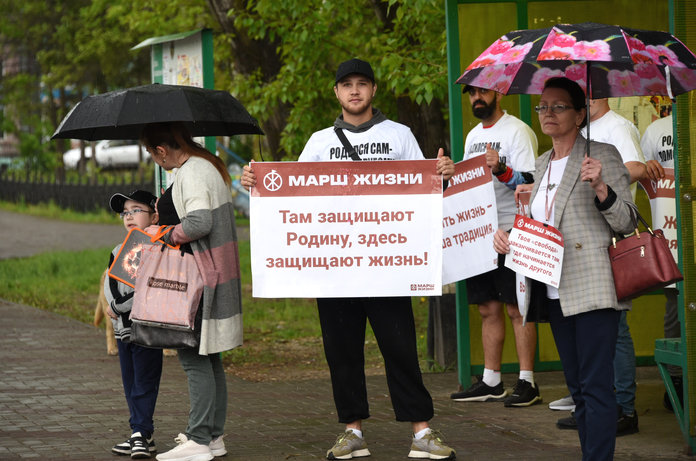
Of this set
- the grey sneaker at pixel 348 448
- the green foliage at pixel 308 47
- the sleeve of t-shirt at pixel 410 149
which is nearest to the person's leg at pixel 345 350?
the grey sneaker at pixel 348 448

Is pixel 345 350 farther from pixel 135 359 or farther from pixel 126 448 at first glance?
pixel 126 448

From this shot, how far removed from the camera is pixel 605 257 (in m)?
5.15

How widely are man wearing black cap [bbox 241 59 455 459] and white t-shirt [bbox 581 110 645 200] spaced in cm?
143

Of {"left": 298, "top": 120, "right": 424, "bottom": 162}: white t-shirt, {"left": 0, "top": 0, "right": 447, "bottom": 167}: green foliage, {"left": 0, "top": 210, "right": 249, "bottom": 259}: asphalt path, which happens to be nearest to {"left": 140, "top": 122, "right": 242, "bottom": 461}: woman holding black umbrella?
{"left": 298, "top": 120, "right": 424, "bottom": 162}: white t-shirt

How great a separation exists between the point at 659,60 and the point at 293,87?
7737mm

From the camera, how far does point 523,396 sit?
25.4ft

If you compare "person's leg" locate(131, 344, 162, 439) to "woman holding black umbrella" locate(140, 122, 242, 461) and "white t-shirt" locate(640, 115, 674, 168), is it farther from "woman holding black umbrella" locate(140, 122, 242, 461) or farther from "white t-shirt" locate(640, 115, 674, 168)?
"white t-shirt" locate(640, 115, 674, 168)

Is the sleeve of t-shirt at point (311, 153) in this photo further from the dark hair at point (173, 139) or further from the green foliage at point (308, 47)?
the green foliage at point (308, 47)

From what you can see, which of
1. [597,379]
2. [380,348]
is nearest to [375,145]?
[380,348]

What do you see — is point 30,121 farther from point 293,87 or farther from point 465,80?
point 465,80

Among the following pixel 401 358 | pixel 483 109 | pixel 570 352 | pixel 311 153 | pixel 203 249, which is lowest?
pixel 401 358

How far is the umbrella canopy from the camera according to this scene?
590cm

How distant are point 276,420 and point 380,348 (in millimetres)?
1575

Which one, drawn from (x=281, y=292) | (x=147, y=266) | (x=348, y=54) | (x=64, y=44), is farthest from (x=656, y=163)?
(x=64, y=44)
